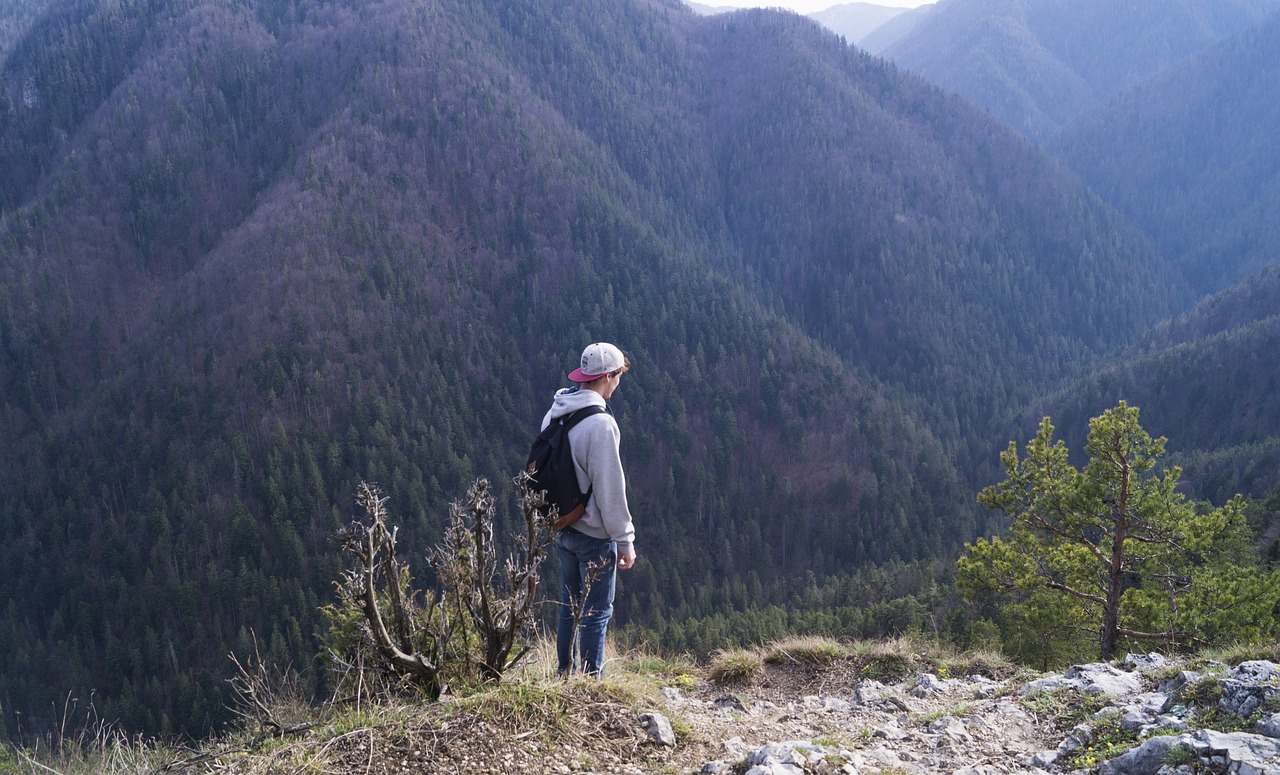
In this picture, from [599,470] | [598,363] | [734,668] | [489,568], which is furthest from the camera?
[734,668]

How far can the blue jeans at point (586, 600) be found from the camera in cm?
610

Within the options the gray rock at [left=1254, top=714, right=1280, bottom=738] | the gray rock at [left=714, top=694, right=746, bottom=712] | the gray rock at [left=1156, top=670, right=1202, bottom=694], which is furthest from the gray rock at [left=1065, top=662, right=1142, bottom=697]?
the gray rock at [left=714, top=694, right=746, bottom=712]

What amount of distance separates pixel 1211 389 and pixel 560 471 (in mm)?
122379

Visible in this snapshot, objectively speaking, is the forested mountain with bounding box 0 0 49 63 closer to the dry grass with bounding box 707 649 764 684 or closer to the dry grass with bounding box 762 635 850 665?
the dry grass with bounding box 707 649 764 684

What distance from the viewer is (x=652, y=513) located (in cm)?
10431

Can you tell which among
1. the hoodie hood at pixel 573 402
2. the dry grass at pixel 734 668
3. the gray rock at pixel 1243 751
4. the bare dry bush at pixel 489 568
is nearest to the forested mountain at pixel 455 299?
the dry grass at pixel 734 668

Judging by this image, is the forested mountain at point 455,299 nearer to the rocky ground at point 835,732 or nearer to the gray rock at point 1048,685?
the gray rock at point 1048,685

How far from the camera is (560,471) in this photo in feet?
19.1

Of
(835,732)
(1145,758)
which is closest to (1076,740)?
(1145,758)

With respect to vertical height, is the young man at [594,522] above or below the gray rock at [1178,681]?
above

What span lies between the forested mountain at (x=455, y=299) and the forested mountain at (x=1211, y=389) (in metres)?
16.2

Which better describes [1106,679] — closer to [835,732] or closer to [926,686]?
[926,686]

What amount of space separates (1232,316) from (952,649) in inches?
5464

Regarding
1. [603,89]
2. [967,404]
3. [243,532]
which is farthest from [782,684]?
[603,89]
